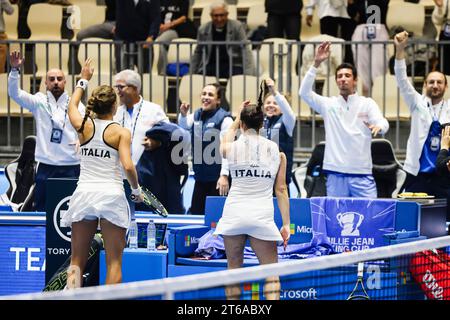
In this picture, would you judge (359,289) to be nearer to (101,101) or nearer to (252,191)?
(252,191)

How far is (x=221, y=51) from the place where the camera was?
49.4 ft

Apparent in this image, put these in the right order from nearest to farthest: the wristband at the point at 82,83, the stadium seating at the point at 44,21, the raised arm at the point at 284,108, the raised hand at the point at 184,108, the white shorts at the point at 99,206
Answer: the white shorts at the point at 99,206
the wristband at the point at 82,83
the raised arm at the point at 284,108
the raised hand at the point at 184,108
the stadium seating at the point at 44,21

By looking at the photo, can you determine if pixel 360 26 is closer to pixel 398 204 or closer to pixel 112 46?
pixel 112 46

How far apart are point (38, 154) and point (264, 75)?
3691 millimetres

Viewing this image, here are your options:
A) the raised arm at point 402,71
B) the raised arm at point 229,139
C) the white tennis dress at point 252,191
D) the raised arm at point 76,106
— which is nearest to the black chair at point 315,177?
the raised arm at point 402,71

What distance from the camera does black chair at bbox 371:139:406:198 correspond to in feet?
43.4

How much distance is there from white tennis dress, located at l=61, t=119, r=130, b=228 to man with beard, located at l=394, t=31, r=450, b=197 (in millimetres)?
4098

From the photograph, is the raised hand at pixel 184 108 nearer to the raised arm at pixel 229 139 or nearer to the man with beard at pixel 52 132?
the man with beard at pixel 52 132

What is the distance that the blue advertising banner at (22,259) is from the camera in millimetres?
10945

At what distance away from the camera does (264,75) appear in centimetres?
1515

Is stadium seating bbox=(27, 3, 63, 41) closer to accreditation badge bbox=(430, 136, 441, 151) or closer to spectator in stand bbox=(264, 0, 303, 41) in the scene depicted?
spectator in stand bbox=(264, 0, 303, 41)

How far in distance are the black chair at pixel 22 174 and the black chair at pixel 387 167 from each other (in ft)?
13.3

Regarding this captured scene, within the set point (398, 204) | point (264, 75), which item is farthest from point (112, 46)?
point (398, 204)
